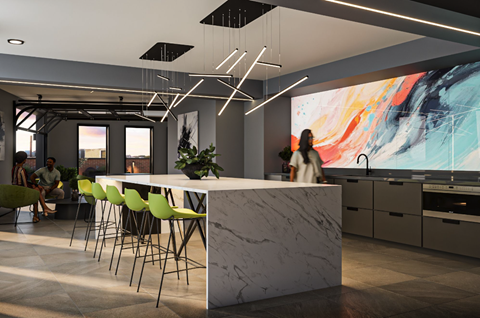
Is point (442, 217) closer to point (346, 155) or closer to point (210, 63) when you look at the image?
point (346, 155)

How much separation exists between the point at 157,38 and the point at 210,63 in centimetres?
138

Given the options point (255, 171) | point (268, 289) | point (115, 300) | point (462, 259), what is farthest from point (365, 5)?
point (255, 171)

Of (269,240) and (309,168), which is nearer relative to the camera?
(269,240)

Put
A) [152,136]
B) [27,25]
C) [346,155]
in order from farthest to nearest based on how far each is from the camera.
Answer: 1. [152,136]
2. [346,155]
3. [27,25]

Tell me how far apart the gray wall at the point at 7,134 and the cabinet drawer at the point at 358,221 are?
7305mm

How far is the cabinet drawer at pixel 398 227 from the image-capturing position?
17.6 feet

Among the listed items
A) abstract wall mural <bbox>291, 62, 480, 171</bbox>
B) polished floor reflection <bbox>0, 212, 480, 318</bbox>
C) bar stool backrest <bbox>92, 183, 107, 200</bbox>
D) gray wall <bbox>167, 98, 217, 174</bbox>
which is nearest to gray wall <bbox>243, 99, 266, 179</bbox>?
gray wall <bbox>167, 98, 217, 174</bbox>

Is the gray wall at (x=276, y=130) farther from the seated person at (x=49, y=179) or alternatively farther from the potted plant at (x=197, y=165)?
the seated person at (x=49, y=179)

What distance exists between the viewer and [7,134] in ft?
31.0

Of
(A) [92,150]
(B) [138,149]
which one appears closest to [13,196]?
(A) [92,150]

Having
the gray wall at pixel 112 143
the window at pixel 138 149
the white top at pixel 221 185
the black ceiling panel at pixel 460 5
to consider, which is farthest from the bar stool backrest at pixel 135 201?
the window at pixel 138 149

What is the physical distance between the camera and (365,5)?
10.3 ft

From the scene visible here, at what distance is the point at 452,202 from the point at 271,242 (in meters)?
2.69

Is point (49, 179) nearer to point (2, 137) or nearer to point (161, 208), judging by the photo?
point (2, 137)
